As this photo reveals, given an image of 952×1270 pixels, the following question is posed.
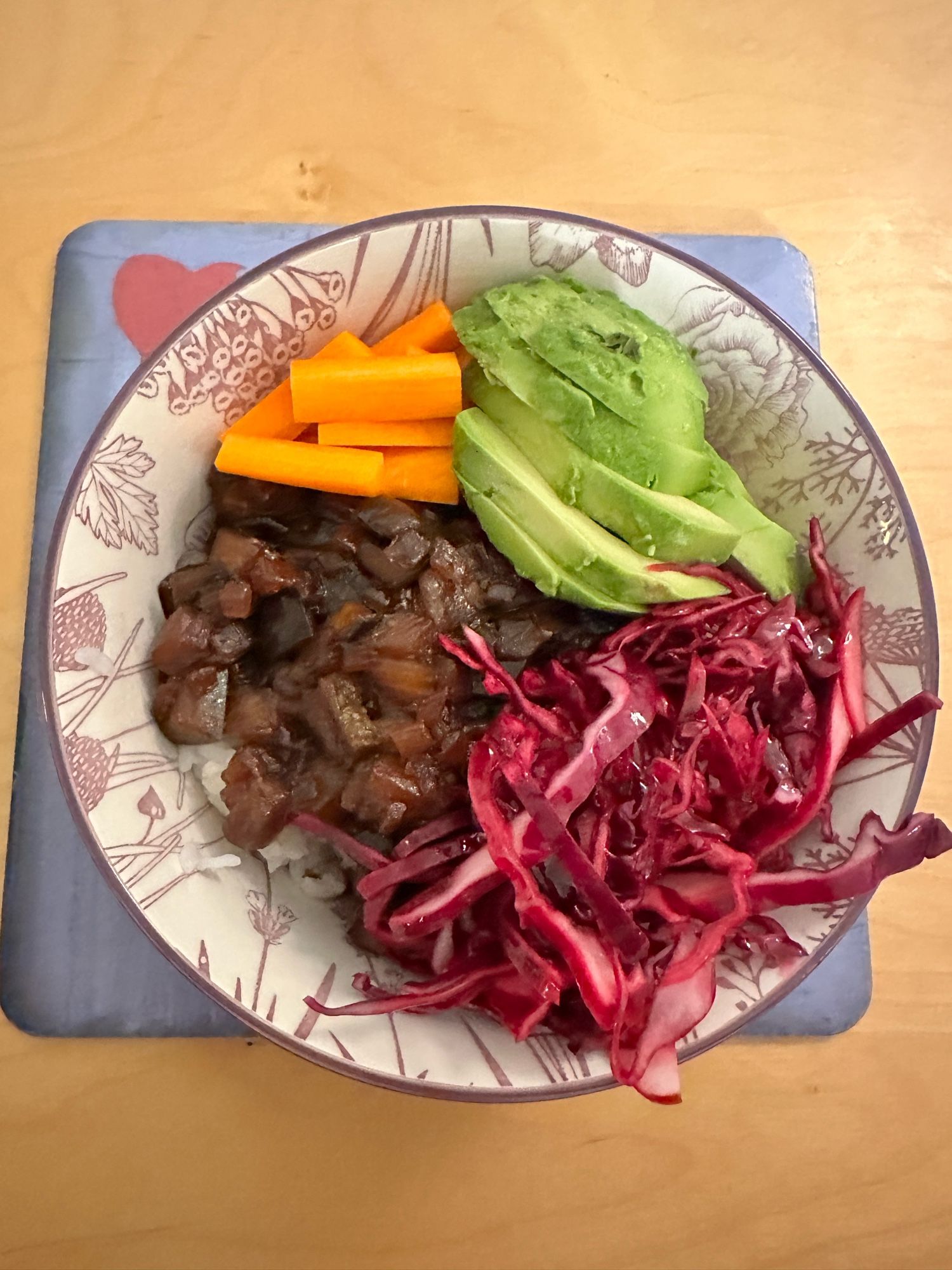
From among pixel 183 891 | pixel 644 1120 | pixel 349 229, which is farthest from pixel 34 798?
pixel 644 1120

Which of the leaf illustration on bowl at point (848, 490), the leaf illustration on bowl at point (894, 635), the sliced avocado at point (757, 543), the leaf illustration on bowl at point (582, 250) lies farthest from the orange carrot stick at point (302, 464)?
the leaf illustration on bowl at point (894, 635)

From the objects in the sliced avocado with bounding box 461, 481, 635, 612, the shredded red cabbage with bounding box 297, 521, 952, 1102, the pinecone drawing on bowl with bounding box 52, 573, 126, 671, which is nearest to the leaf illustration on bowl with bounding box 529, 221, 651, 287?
the sliced avocado with bounding box 461, 481, 635, 612

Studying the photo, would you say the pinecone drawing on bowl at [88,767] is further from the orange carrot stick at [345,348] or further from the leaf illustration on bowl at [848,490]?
the leaf illustration on bowl at [848,490]

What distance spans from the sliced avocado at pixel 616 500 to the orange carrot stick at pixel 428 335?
12cm

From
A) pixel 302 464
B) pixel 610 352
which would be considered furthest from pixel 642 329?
pixel 302 464

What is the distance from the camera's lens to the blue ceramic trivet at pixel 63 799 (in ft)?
5.09

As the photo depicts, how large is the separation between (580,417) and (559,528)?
156 millimetres

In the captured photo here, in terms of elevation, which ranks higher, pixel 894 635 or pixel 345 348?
pixel 345 348

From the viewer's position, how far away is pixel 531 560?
1316mm

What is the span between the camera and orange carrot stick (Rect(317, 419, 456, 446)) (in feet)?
4.55

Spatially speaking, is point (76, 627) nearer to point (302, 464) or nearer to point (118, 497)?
point (118, 497)

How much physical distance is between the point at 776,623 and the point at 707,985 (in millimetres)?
508

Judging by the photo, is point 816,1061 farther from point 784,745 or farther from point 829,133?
point 829,133

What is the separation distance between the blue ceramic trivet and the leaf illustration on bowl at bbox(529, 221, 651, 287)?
0.52m
